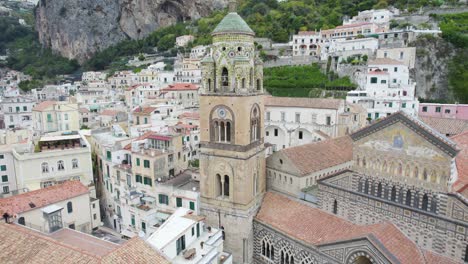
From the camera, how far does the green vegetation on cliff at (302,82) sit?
60.5 meters

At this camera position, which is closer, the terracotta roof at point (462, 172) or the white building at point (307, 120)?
the terracotta roof at point (462, 172)

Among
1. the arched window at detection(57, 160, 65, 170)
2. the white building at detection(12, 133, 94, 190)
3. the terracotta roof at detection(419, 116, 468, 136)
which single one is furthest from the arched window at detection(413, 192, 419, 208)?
the arched window at detection(57, 160, 65, 170)

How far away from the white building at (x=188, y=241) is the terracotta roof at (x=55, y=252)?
3.50 meters

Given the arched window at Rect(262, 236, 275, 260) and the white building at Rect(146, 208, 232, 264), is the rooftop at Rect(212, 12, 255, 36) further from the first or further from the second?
the arched window at Rect(262, 236, 275, 260)

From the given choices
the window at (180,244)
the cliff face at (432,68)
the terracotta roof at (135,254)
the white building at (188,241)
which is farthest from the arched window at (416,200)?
the cliff face at (432,68)

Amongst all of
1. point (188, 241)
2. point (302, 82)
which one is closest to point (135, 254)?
point (188, 241)

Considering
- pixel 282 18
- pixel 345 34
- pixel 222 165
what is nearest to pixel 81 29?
pixel 282 18

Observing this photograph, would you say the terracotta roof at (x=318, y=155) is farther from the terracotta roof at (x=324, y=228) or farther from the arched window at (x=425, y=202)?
the arched window at (x=425, y=202)

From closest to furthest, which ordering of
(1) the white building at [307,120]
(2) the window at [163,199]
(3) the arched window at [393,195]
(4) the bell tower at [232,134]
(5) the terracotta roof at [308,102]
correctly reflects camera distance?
(3) the arched window at [393,195], (4) the bell tower at [232,134], (2) the window at [163,199], (1) the white building at [307,120], (5) the terracotta roof at [308,102]

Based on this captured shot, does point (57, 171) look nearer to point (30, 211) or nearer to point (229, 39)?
point (30, 211)

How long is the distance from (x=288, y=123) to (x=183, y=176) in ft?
62.3

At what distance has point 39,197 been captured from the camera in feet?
89.1

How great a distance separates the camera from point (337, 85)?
60.0 m

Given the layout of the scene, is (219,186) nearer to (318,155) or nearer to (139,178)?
(318,155)
